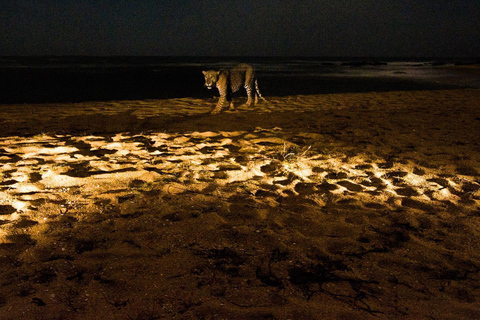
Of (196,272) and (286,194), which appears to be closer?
(196,272)

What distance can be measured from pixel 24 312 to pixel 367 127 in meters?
5.77

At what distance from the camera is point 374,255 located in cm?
218

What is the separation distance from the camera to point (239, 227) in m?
2.51

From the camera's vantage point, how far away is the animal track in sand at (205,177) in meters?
2.91

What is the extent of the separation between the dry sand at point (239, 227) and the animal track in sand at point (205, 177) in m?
0.02

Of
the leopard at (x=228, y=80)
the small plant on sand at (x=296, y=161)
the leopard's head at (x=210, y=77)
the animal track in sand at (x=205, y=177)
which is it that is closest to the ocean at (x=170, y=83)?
the leopard at (x=228, y=80)

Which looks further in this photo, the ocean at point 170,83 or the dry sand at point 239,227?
the ocean at point 170,83

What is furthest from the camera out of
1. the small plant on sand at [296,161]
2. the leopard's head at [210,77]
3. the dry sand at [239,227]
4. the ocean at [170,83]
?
the ocean at [170,83]

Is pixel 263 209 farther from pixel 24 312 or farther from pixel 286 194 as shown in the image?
pixel 24 312

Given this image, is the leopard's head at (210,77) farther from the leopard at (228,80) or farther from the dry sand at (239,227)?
the dry sand at (239,227)

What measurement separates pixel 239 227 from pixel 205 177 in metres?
1.09

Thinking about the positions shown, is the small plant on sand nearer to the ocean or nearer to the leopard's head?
the leopard's head

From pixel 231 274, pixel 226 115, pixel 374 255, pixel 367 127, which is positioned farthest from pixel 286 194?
pixel 226 115

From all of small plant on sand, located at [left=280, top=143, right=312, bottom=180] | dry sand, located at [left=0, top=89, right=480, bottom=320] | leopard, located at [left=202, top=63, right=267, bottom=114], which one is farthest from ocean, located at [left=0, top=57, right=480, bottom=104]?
dry sand, located at [left=0, top=89, right=480, bottom=320]
